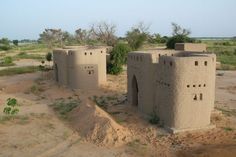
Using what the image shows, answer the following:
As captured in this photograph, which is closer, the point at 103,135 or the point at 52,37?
the point at 103,135

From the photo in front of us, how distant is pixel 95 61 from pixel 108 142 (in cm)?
1148

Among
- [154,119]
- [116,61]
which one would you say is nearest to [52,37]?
[116,61]

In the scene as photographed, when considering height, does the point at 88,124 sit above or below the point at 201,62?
below

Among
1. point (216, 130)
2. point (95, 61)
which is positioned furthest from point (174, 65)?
point (95, 61)

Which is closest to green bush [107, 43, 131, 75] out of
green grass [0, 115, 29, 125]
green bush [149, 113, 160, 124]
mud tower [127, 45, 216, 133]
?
green grass [0, 115, 29, 125]

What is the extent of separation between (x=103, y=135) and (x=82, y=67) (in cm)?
1056

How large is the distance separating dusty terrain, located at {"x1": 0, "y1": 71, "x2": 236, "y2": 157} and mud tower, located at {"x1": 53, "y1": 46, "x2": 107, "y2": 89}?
336 centimetres

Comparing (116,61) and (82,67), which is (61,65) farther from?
(116,61)

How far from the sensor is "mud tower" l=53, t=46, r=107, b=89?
23.8m

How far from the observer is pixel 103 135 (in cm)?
1396

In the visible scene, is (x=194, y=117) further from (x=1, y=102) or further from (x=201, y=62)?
(x=1, y=102)

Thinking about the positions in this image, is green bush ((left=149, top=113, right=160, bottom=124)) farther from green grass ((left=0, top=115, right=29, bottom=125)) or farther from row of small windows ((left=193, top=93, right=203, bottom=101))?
green grass ((left=0, top=115, right=29, bottom=125))

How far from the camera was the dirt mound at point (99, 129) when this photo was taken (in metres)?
13.7

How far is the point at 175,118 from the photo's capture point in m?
14.5
